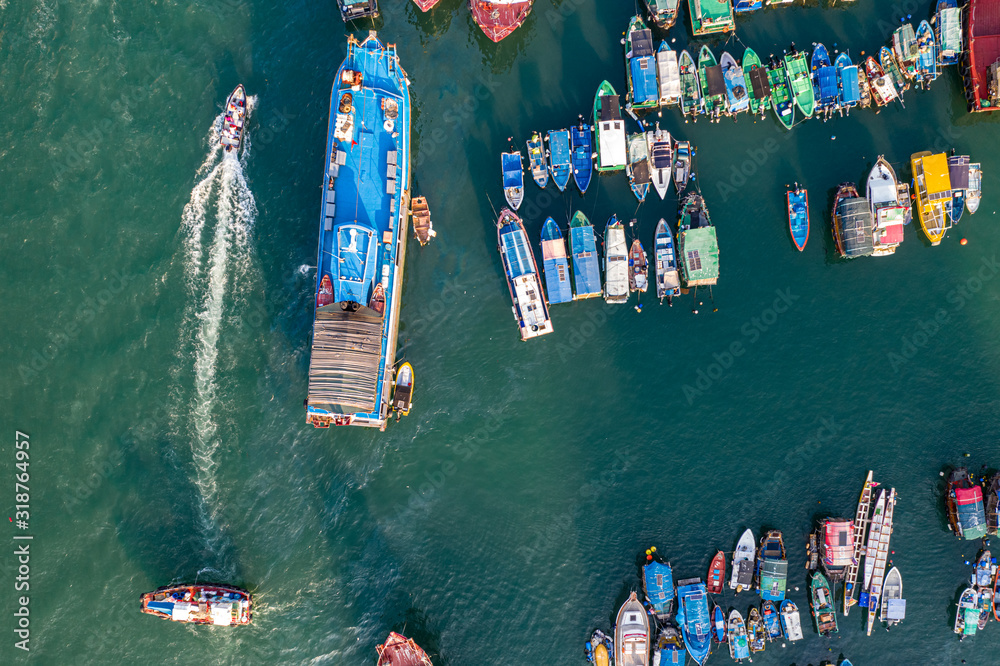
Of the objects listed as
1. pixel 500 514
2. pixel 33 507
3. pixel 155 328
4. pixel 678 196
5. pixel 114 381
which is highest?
pixel 678 196

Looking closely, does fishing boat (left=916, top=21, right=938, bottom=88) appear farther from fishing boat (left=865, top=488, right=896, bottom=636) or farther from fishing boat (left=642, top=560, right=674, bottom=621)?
fishing boat (left=642, top=560, right=674, bottom=621)

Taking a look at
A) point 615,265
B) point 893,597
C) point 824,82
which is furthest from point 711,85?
point 893,597

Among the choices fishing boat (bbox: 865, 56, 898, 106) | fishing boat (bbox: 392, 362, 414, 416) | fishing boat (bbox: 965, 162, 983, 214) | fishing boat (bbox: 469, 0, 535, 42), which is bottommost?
fishing boat (bbox: 392, 362, 414, 416)

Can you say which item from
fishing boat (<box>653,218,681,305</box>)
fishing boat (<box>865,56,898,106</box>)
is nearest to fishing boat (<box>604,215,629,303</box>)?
fishing boat (<box>653,218,681,305</box>)

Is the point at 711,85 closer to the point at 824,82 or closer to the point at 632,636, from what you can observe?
the point at 824,82

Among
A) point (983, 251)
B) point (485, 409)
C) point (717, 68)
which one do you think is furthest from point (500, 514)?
point (983, 251)

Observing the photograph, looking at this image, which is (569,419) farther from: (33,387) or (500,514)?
(33,387)
